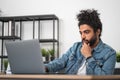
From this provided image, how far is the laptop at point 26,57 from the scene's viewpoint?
5.01 feet

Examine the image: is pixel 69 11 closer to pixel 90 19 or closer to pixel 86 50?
pixel 90 19

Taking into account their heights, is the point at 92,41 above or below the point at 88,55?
above

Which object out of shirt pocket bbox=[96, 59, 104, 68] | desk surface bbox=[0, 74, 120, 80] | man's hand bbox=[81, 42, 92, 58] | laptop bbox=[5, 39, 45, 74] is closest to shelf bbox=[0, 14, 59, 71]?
man's hand bbox=[81, 42, 92, 58]

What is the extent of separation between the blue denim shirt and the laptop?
0.45m

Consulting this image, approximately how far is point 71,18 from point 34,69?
304cm

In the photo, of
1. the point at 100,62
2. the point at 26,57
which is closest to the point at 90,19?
the point at 100,62

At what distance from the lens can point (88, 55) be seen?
1.97 meters

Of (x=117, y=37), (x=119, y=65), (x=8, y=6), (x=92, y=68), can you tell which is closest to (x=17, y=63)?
(x=92, y=68)

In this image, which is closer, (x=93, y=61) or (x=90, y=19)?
(x=93, y=61)

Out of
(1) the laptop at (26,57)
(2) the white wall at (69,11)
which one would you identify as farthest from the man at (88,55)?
(2) the white wall at (69,11)

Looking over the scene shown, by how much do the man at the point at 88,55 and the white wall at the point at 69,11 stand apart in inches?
85.1

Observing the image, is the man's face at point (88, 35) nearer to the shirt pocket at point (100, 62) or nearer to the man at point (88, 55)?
the man at point (88, 55)

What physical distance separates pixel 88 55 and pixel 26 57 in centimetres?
58

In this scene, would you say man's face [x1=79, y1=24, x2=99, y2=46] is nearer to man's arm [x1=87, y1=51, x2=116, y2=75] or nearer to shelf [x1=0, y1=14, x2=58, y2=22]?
man's arm [x1=87, y1=51, x2=116, y2=75]
